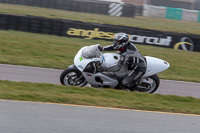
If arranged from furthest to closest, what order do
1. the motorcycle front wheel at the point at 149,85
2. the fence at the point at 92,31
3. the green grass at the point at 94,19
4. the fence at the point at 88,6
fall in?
1. the fence at the point at 88,6
2. the green grass at the point at 94,19
3. the fence at the point at 92,31
4. the motorcycle front wheel at the point at 149,85

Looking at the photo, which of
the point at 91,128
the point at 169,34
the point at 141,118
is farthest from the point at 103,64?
the point at 169,34

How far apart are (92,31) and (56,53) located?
4.34m

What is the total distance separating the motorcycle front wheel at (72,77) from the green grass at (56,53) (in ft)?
10.6

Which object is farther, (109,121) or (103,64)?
(103,64)

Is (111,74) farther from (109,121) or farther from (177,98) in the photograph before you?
(109,121)

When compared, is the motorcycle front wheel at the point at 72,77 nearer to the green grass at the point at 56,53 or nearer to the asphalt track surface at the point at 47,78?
the asphalt track surface at the point at 47,78

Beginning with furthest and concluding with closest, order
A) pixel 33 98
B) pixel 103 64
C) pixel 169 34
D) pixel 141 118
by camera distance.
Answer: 1. pixel 169 34
2. pixel 103 64
3. pixel 33 98
4. pixel 141 118

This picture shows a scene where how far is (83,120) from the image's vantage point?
5.43 metres

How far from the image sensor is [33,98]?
6.48 m

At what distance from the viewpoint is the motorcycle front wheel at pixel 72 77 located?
802cm

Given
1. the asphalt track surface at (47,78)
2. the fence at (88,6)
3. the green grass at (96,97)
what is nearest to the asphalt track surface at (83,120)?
the green grass at (96,97)

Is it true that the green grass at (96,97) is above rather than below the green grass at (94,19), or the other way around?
below

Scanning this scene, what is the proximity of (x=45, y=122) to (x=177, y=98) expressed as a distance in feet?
13.3

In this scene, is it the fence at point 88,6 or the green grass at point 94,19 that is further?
the fence at point 88,6
